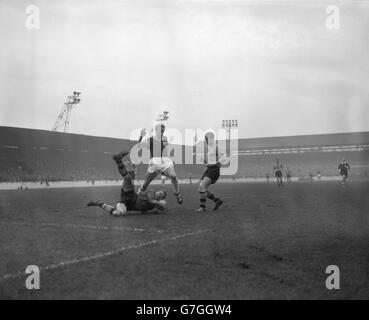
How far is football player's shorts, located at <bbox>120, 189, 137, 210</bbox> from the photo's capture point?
921 centimetres

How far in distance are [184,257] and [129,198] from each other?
14.2ft

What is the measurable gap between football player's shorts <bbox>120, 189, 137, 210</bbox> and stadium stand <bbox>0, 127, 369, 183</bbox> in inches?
871

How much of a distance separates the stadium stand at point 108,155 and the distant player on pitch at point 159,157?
20.8 meters

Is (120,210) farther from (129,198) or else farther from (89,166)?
(89,166)

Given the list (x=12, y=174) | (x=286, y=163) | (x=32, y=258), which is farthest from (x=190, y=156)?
(x=32, y=258)

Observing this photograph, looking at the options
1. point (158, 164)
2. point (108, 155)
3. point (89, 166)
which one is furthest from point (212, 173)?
point (108, 155)

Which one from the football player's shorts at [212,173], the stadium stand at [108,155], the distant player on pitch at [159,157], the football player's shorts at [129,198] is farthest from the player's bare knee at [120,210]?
the stadium stand at [108,155]

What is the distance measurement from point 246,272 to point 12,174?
29.0 metres

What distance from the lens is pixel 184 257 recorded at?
5164 mm

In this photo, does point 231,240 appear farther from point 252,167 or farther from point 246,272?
point 252,167

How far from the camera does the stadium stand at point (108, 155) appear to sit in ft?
119

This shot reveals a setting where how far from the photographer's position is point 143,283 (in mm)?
4074

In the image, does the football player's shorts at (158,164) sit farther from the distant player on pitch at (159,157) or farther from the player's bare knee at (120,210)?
the player's bare knee at (120,210)

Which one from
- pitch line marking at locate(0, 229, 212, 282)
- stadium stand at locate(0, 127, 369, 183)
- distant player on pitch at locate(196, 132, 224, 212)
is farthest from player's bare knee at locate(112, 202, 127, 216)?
Result: stadium stand at locate(0, 127, 369, 183)
